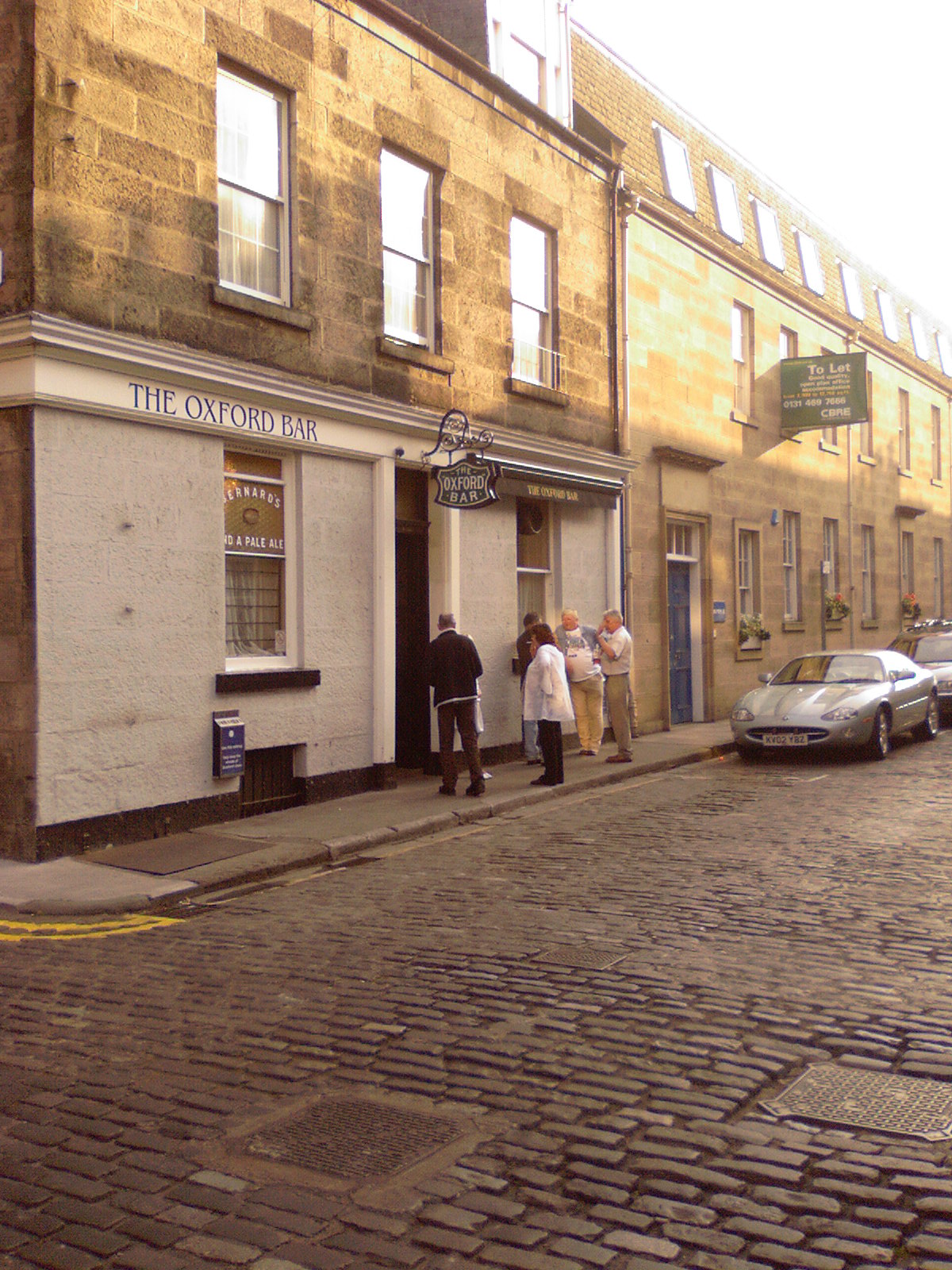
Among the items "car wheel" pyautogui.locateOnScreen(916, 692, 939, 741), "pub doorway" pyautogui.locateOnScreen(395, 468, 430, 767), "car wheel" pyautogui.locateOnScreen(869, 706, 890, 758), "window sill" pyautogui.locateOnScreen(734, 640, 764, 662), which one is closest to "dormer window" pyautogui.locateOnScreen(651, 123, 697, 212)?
"window sill" pyautogui.locateOnScreen(734, 640, 764, 662)

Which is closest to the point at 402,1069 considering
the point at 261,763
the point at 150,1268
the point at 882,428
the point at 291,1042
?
the point at 291,1042

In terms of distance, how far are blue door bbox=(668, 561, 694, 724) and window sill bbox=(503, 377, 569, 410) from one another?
4.32 m

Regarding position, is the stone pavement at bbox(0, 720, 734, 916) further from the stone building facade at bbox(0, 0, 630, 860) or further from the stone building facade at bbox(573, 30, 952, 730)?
the stone building facade at bbox(573, 30, 952, 730)

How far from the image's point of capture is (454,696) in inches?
479

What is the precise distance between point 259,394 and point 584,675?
6.11 m

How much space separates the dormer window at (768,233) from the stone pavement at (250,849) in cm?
1371

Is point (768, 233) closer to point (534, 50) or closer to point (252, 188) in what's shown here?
point (534, 50)

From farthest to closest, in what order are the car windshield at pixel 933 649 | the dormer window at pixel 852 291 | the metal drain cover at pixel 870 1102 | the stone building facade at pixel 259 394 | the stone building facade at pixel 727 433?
the dormer window at pixel 852 291 < the car windshield at pixel 933 649 < the stone building facade at pixel 727 433 < the stone building facade at pixel 259 394 < the metal drain cover at pixel 870 1102

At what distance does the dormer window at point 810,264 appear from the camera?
84.0ft

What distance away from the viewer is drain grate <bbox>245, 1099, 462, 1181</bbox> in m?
3.90

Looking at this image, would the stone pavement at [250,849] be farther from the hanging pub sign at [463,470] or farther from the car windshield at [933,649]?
the car windshield at [933,649]

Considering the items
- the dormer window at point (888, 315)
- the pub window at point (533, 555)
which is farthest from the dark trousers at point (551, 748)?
the dormer window at point (888, 315)

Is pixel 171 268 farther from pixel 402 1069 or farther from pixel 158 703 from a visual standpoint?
pixel 402 1069

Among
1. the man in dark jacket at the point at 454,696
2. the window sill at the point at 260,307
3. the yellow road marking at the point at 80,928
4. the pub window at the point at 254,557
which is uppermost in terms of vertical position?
the window sill at the point at 260,307
